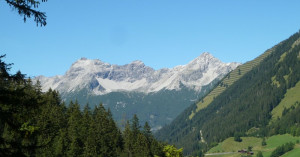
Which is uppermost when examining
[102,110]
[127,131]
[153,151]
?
[102,110]

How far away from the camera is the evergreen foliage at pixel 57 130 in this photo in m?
15.3

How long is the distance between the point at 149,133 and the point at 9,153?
396 feet

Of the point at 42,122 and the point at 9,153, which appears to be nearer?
the point at 9,153

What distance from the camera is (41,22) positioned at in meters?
15.3

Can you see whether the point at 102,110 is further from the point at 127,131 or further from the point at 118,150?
the point at 118,150

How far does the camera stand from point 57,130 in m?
87.8

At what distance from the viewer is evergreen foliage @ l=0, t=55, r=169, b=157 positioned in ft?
50.2

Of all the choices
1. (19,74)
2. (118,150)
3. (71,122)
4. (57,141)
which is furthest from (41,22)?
(118,150)

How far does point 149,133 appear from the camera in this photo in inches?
5290

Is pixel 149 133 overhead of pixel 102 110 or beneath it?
beneath

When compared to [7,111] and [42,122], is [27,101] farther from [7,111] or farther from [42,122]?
[42,122]

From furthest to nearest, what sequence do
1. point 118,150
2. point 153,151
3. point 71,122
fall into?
point 153,151 → point 118,150 → point 71,122

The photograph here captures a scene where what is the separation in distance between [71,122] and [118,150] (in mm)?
19231

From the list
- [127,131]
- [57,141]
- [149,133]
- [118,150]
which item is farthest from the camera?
[149,133]
